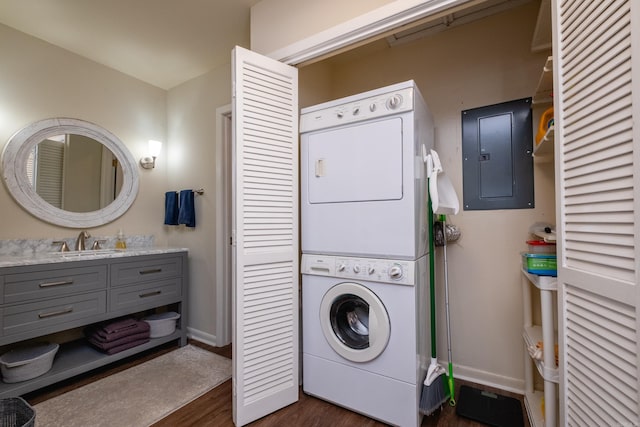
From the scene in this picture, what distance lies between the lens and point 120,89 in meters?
2.91

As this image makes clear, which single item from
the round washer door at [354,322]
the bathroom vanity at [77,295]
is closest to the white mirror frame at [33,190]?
the bathroom vanity at [77,295]

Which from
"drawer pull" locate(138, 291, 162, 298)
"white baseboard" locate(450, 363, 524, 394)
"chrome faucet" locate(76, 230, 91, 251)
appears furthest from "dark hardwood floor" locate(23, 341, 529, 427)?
"chrome faucet" locate(76, 230, 91, 251)

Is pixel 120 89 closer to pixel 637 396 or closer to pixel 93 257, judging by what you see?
pixel 93 257

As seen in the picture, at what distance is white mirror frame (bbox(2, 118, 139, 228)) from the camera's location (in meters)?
2.28

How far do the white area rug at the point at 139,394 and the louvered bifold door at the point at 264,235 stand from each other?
1.80ft

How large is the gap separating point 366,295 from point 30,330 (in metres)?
2.15

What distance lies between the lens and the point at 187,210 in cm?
292

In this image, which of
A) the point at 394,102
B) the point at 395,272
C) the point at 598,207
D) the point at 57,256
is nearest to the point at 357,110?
the point at 394,102

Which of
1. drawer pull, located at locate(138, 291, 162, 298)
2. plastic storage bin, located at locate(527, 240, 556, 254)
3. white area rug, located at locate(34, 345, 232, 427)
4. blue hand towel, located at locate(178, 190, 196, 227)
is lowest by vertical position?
white area rug, located at locate(34, 345, 232, 427)

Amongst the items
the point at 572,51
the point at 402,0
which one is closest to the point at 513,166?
the point at 572,51

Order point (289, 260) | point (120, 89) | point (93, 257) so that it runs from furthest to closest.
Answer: point (120, 89), point (93, 257), point (289, 260)

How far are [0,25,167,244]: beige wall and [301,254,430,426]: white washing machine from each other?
2103mm

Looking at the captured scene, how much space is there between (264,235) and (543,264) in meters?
1.42

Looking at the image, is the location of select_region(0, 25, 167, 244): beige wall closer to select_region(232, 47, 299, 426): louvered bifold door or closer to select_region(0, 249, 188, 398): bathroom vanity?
select_region(0, 249, 188, 398): bathroom vanity
